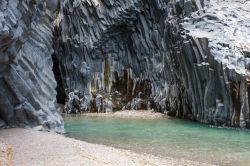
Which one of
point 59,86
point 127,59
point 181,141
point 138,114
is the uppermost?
point 127,59

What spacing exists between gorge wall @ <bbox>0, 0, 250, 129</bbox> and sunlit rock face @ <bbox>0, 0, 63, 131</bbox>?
62 mm

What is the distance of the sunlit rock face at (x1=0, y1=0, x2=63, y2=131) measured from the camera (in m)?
19.5

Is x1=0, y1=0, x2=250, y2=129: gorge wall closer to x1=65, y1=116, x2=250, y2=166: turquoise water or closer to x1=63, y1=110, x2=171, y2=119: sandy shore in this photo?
x1=63, y1=110, x2=171, y2=119: sandy shore

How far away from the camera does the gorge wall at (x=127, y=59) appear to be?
81.6 ft

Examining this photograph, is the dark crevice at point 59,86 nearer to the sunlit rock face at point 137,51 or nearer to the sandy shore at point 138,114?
the sunlit rock face at point 137,51

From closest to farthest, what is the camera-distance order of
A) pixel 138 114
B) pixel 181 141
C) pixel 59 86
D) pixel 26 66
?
pixel 181 141, pixel 26 66, pixel 138 114, pixel 59 86

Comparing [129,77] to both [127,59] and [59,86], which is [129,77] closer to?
[127,59]

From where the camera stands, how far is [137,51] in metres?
52.6

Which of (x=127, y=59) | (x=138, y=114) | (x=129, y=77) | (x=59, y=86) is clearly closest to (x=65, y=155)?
(x=138, y=114)

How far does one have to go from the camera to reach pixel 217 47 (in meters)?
34.7

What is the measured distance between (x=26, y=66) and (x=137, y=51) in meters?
28.3

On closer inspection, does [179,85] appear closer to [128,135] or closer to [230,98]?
[230,98]

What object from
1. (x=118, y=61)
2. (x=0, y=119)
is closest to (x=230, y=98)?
(x=0, y=119)

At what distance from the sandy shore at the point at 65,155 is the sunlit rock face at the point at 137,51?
20.1 metres
